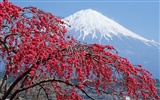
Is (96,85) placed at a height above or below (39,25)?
below

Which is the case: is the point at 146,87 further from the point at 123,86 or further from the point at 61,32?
the point at 61,32

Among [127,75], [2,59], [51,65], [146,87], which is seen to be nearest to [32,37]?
[51,65]

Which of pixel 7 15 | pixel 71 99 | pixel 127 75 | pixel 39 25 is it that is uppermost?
pixel 39 25

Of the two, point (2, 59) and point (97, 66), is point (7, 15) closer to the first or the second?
point (2, 59)

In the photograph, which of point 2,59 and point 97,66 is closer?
point 97,66

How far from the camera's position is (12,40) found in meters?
8.34

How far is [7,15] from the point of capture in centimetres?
745

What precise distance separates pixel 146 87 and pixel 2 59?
3.23 metres

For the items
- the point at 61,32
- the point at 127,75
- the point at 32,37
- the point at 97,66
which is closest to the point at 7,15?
the point at 32,37

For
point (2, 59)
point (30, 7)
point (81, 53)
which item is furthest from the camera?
point (30, 7)

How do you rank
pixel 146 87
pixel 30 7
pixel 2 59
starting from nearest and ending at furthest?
1. pixel 146 87
2. pixel 2 59
3. pixel 30 7

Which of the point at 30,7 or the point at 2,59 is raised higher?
the point at 30,7

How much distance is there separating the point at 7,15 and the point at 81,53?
6.31 ft

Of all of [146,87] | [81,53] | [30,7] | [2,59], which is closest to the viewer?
[81,53]
